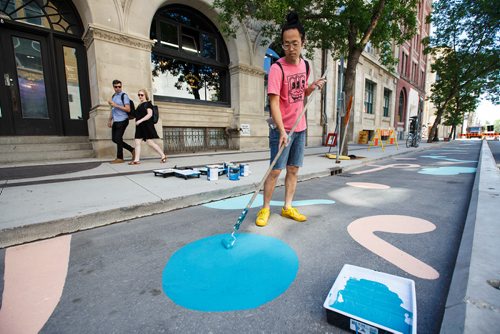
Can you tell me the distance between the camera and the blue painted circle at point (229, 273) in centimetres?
143

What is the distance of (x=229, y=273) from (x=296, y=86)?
1944mm

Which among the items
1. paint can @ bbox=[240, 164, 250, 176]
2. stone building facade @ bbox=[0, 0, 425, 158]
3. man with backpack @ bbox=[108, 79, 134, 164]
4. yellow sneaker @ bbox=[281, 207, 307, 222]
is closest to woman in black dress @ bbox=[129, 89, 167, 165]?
man with backpack @ bbox=[108, 79, 134, 164]

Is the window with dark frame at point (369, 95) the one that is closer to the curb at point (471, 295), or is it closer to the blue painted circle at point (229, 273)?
the curb at point (471, 295)

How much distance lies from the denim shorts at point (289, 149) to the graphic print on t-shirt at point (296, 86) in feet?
1.24

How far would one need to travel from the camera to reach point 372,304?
1.21 meters

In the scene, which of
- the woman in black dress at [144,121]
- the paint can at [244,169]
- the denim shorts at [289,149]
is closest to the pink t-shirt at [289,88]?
the denim shorts at [289,149]

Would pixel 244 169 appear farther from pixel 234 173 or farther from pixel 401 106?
pixel 401 106

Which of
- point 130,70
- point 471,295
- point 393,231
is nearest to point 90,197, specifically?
point 393,231

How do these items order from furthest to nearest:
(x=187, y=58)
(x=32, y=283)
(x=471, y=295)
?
(x=187, y=58) < (x=32, y=283) < (x=471, y=295)

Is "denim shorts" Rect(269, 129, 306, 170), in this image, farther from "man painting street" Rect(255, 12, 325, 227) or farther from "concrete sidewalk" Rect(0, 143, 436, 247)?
"concrete sidewalk" Rect(0, 143, 436, 247)

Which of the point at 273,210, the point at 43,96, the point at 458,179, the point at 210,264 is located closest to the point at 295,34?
the point at 273,210

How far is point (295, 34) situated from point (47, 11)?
7.98 m

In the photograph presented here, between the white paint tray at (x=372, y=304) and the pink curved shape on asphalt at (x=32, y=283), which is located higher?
the white paint tray at (x=372, y=304)

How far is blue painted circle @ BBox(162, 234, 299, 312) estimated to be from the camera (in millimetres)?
1429
